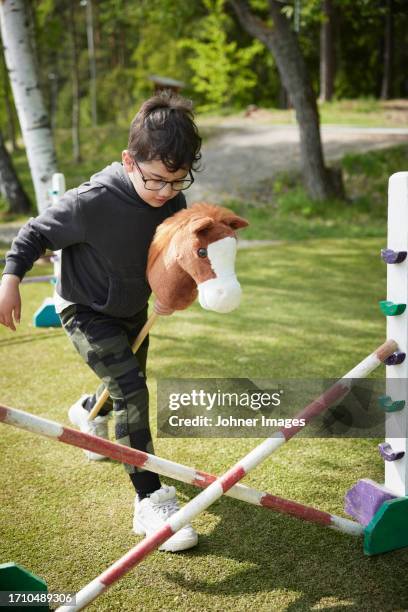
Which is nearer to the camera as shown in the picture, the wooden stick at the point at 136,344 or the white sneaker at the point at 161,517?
the white sneaker at the point at 161,517

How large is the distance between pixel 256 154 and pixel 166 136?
11.9 meters

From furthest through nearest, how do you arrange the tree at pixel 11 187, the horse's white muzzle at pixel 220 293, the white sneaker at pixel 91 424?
1. the tree at pixel 11 187
2. the white sneaker at pixel 91 424
3. the horse's white muzzle at pixel 220 293

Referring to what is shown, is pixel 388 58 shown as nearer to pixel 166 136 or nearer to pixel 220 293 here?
pixel 166 136

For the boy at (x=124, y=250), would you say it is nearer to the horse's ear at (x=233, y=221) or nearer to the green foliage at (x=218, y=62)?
the horse's ear at (x=233, y=221)

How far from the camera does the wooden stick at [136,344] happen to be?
255 cm

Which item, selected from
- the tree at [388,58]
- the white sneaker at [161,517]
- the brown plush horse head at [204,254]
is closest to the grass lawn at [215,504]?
the white sneaker at [161,517]

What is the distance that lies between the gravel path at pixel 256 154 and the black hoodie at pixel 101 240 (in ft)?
28.5

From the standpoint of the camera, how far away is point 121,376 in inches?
97.7

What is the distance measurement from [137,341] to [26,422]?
99 centimetres

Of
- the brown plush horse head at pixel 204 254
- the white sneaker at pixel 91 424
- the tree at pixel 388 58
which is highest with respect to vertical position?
the tree at pixel 388 58

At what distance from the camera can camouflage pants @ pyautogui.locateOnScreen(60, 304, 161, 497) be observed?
8.11ft

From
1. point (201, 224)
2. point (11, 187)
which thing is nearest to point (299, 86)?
point (11, 187)

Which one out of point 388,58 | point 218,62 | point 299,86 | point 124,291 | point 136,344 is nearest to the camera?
point 124,291

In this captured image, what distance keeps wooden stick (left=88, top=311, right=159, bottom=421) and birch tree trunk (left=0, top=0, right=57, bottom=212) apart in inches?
179
